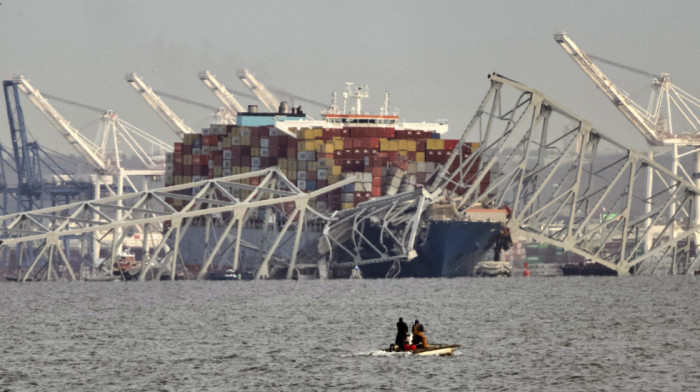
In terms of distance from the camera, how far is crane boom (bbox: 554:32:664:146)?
19412 cm

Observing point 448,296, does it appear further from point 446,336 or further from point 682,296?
point 446,336

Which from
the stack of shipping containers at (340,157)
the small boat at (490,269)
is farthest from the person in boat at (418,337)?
the small boat at (490,269)

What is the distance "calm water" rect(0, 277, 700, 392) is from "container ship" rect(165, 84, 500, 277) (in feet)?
46.8

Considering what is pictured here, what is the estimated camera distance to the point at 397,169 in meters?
155

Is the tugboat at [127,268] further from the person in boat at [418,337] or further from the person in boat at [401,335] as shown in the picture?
the person in boat at [418,337]

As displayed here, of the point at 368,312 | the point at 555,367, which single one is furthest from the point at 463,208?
the point at 555,367

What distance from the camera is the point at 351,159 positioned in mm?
159875

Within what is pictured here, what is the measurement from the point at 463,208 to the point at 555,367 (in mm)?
77744

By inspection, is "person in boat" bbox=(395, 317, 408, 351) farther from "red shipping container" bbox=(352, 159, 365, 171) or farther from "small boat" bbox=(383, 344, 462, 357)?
"red shipping container" bbox=(352, 159, 365, 171)

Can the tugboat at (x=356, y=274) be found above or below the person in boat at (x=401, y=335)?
above

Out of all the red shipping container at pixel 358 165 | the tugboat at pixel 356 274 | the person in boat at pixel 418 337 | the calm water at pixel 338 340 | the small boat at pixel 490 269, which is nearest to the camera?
the calm water at pixel 338 340

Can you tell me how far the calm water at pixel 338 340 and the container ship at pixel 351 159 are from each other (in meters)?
14.3

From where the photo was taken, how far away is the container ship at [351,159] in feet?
459

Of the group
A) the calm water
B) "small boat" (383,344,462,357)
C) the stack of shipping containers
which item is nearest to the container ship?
the stack of shipping containers
